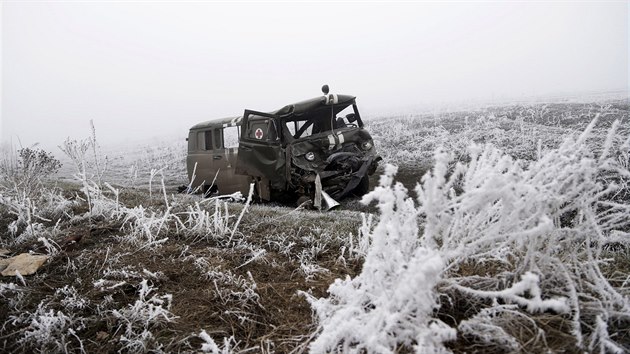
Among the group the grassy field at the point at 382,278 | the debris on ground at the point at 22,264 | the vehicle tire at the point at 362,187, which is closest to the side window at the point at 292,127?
the vehicle tire at the point at 362,187

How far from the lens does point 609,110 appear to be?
44.3 feet

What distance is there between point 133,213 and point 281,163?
4453mm

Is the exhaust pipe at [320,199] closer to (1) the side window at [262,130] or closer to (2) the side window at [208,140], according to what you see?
(1) the side window at [262,130]

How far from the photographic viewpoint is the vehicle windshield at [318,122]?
328 inches

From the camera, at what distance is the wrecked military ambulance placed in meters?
7.79

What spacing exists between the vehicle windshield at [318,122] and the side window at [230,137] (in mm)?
1458

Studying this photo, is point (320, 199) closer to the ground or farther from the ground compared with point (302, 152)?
closer to the ground

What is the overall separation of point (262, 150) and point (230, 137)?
1.57m

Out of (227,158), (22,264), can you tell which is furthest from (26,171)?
(227,158)

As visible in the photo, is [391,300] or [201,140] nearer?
[391,300]

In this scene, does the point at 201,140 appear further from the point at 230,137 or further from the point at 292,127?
the point at 292,127

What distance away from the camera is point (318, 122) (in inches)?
344

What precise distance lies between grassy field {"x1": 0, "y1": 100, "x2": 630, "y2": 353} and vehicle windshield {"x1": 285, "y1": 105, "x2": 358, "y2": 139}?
439cm

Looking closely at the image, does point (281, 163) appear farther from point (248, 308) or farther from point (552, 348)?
point (552, 348)
